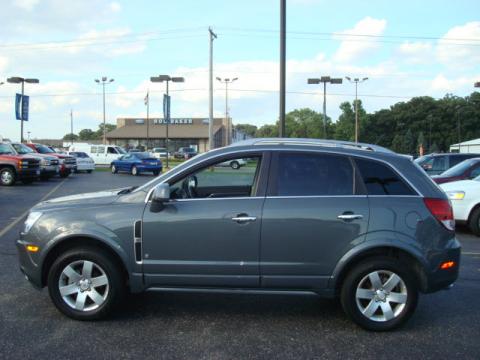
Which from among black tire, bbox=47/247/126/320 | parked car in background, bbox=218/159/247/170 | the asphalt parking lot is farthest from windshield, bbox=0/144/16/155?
parked car in background, bbox=218/159/247/170

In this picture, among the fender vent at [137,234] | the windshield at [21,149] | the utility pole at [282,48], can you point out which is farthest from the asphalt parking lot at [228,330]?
the windshield at [21,149]

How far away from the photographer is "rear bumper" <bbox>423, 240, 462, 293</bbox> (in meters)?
4.38

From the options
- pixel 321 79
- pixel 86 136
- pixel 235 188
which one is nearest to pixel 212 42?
pixel 321 79

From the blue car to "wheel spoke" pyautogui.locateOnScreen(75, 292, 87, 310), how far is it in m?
26.4

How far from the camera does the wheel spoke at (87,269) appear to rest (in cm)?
452

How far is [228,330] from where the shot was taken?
440 centimetres

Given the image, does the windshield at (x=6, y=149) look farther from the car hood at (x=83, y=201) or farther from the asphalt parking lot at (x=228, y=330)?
the car hood at (x=83, y=201)

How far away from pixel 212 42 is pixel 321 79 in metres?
8.61

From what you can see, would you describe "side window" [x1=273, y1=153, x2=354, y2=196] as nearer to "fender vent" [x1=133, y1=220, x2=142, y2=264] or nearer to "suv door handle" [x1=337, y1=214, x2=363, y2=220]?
"suv door handle" [x1=337, y1=214, x2=363, y2=220]

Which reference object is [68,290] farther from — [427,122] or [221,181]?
[427,122]

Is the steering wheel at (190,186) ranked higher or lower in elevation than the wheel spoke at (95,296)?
higher

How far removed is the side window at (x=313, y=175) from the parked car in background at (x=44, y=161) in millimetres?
18837

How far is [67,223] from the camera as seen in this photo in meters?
4.49

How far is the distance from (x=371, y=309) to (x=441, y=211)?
113 centimetres
